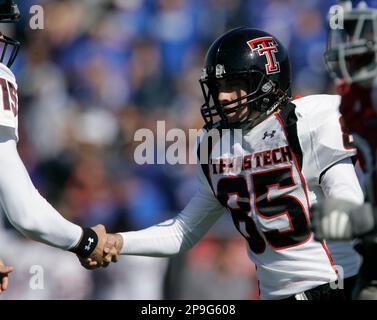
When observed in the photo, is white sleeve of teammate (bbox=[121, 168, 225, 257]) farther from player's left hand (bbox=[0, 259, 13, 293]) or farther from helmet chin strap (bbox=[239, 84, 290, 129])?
player's left hand (bbox=[0, 259, 13, 293])

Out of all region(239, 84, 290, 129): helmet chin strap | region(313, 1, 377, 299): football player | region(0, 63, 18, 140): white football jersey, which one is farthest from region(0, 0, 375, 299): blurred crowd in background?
region(313, 1, 377, 299): football player

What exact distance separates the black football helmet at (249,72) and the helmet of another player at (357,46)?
2.57 ft

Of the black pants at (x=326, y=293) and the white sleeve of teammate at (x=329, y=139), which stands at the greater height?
the white sleeve of teammate at (x=329, y=139)

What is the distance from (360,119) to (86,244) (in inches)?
57.4

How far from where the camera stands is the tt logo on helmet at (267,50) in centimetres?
390

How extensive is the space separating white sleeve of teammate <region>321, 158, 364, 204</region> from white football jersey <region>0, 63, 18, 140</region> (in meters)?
1.30

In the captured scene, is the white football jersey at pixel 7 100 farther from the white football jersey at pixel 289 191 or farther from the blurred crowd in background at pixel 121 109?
the blurred crowd in background at pixel 121 109

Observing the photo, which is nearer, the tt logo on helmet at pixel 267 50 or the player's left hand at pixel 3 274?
the player's left hand at pixel 3 274

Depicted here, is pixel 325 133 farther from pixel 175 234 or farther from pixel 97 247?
pixel 97 247

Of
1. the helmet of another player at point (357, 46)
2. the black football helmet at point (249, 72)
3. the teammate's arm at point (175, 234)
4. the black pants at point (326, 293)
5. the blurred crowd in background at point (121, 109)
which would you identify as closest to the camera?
the helmet of another player at point (357, 46)

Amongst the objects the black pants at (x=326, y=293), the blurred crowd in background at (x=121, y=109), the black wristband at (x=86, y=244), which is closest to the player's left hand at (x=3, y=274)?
the black wristband at (x=86, y=244)

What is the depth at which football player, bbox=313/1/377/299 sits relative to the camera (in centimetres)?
284

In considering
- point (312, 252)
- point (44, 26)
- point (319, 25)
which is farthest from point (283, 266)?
point (44, 26)
